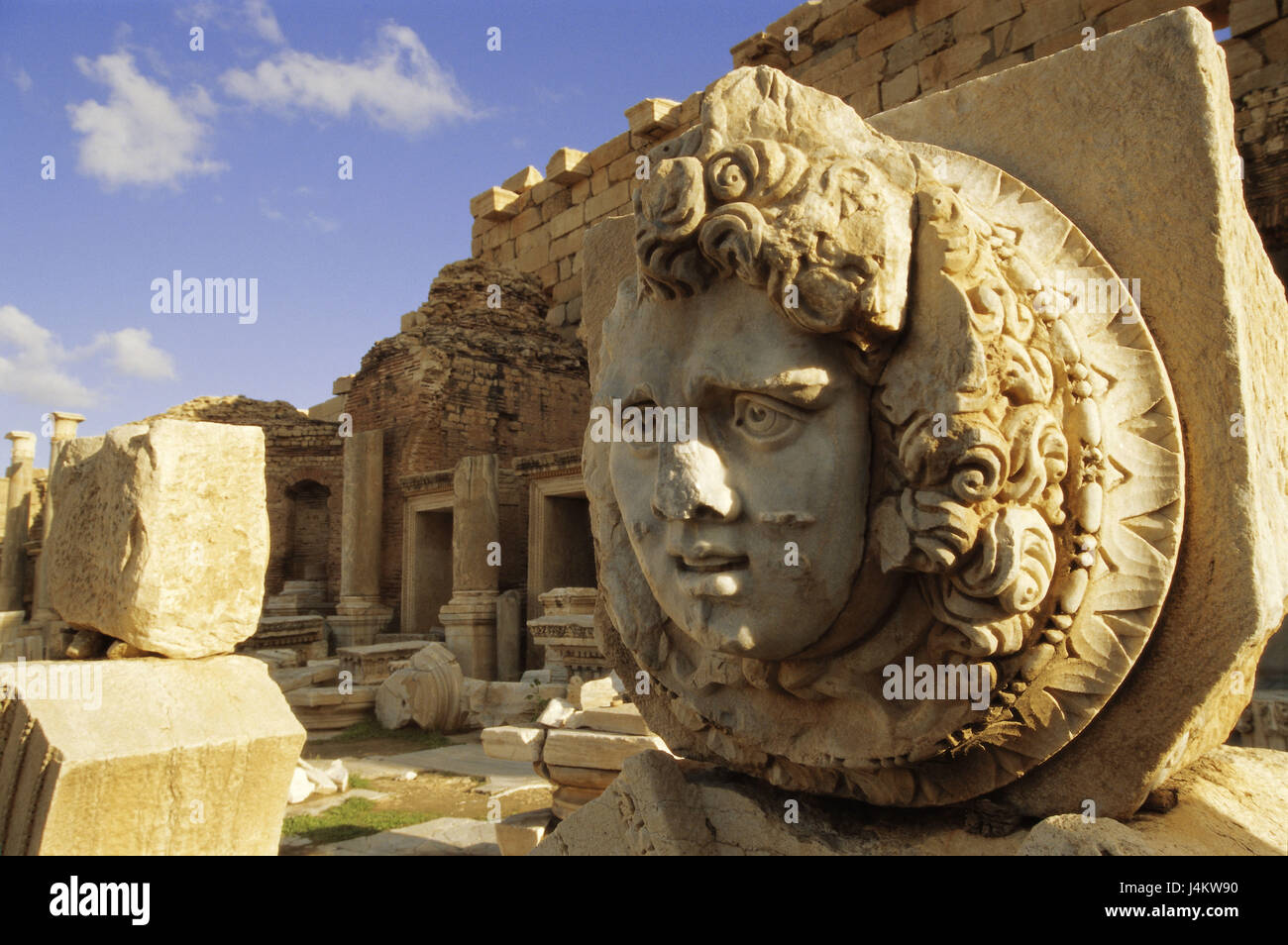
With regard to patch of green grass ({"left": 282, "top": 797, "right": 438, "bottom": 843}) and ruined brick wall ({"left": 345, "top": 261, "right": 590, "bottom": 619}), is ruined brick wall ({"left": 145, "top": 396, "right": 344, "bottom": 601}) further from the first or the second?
patch of green grass ({"left": 282, "top": 797, "right": 438, "bottom": 843})

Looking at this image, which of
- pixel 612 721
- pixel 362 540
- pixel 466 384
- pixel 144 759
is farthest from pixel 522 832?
pixel 466 384

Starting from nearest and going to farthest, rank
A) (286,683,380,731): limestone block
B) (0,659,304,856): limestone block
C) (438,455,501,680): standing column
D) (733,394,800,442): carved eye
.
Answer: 1. (733,394,800,442): carved eye
2. (0,659,304,856): limestone block
3. (286,683,380,731): limestone block
4. (438,455,501,680): standing column

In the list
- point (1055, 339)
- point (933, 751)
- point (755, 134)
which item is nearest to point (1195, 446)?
point (1055, 339)

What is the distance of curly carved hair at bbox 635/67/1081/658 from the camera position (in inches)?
54.4

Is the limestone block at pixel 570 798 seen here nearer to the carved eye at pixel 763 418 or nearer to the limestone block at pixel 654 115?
the carved eye at pixel 763 418

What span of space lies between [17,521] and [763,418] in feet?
73.0

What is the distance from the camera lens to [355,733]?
8.42m

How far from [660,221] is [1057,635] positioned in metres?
0.97

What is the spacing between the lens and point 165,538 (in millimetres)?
2855

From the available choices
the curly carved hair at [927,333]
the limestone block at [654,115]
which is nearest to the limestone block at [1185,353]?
the curly carved hair at [927,333]

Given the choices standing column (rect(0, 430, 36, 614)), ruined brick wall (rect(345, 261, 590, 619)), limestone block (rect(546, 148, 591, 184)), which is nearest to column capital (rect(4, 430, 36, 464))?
standing column (rect(0, 430, 36, 614))

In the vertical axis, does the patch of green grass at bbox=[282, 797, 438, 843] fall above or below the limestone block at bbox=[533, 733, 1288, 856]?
below

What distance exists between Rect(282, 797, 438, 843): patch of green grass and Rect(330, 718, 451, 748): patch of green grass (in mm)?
2356

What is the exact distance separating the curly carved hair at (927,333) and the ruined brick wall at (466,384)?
13.0 m
